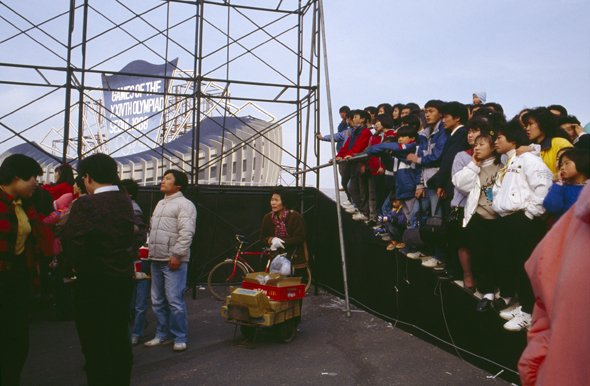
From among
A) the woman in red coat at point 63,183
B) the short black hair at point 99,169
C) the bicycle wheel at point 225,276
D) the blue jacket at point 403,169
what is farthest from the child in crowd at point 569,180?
the woman in red coat at point 63,183

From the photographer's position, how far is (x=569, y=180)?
3133 millimetres

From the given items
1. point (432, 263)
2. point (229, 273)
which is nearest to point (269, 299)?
point (432, 263)

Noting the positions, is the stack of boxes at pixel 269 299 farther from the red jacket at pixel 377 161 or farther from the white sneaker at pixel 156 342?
the red jacket at pixel 377 161

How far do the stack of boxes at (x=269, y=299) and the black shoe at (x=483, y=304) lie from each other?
1.99 m

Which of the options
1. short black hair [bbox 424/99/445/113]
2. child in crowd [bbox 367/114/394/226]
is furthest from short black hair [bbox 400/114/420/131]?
child in crowd [bbox 367/114/394/226]

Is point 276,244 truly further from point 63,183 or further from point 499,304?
point 63,183

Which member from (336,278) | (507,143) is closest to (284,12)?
(336,278)

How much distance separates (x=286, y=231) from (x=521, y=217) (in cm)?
306

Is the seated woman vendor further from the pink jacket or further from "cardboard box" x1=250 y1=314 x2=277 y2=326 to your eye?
the pink jacket

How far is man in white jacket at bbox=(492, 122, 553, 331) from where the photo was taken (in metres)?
3.37

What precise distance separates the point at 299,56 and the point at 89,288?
7.07 meters

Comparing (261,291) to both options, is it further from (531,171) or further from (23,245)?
(531,171)

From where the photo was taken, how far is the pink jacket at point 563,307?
1.02 m

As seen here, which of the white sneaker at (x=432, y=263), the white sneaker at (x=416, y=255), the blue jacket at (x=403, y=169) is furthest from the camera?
the blue jacket at (x=403, y=169)
